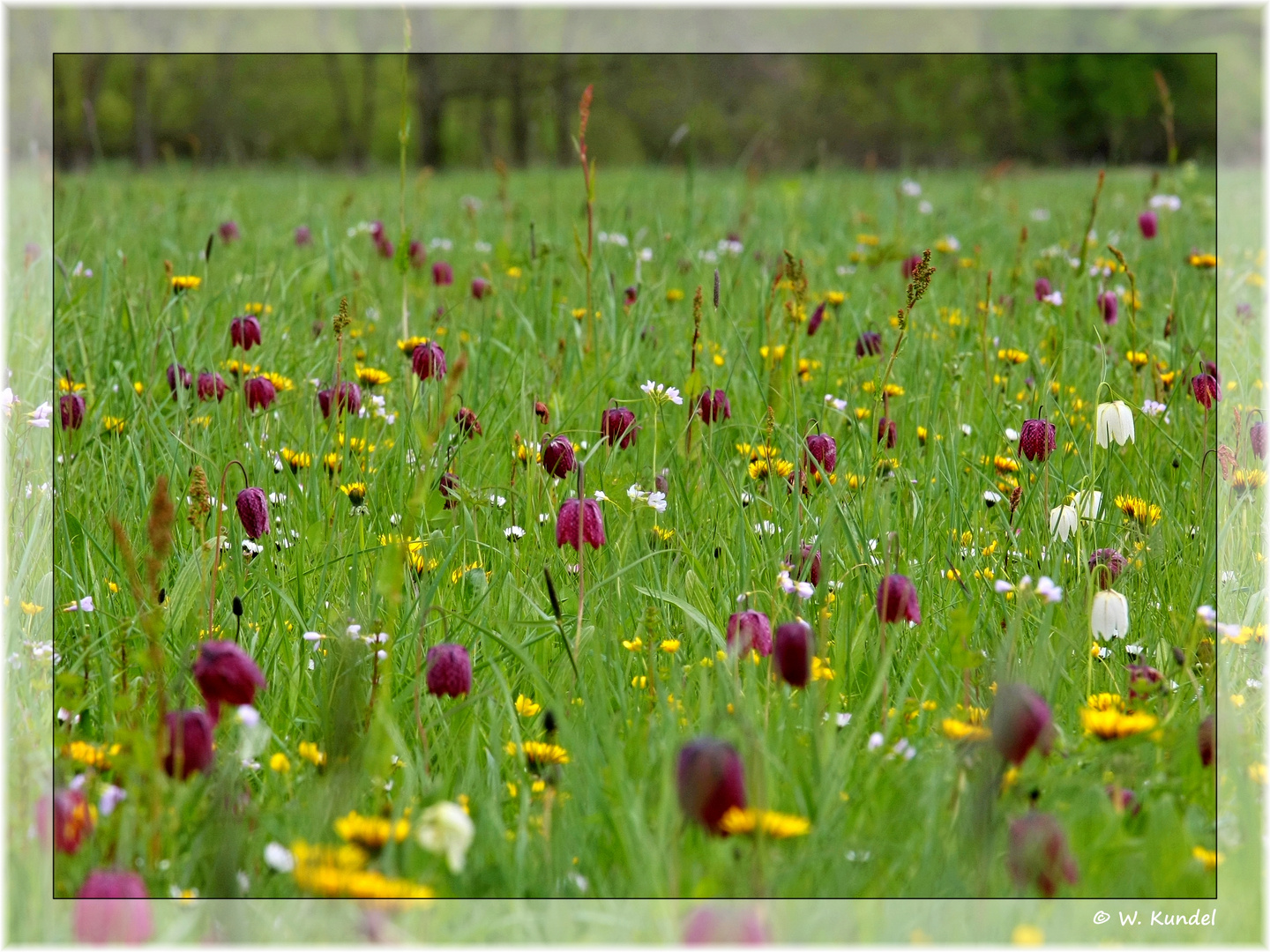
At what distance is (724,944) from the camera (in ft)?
3.08

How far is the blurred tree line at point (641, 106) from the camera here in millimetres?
11641

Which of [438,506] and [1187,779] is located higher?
[438,506]

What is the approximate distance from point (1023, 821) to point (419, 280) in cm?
326

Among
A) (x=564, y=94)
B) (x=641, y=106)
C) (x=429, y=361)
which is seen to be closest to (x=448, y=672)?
(x=429, y=361)

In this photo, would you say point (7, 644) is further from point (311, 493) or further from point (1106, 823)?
point (1106, 823)

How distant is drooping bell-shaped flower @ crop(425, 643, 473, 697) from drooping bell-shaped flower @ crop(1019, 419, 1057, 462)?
114 centimetres

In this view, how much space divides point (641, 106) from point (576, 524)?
21.8 m

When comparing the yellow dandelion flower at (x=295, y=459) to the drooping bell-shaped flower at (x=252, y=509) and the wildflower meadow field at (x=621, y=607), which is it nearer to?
the wildflower meadow field at (x=621, y=607)

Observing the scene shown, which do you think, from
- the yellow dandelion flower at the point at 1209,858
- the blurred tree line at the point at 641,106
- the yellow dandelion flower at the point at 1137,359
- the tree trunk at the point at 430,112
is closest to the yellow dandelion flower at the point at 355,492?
the yellow dandelion flower at the point at 1209,858

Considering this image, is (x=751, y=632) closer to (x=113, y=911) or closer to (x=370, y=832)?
(x=370, y=832)

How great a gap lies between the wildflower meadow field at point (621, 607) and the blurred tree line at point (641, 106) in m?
6.89

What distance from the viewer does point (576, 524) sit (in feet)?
5.37

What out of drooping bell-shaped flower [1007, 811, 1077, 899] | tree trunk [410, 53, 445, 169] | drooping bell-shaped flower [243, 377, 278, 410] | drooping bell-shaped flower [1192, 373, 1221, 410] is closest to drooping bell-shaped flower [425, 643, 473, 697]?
drooping bell-shaped flower [1007, 811, 1077, 899]

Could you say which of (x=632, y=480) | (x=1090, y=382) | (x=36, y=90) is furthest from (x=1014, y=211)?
(x=36, y=90)
